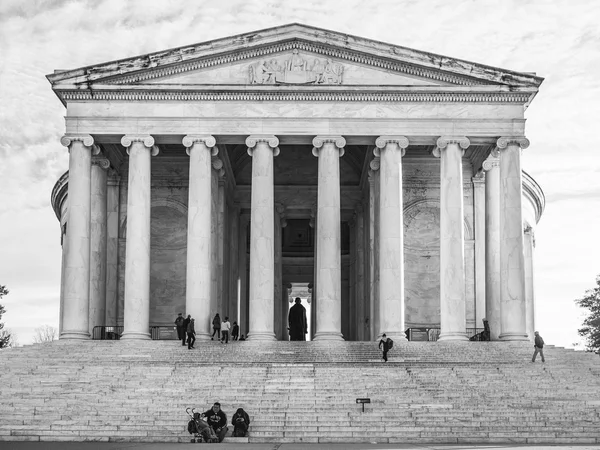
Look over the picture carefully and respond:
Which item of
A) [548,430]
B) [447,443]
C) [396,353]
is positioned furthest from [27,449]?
[396,353]

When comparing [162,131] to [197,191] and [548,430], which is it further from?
[548,430]

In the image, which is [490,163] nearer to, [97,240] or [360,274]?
[360,274]

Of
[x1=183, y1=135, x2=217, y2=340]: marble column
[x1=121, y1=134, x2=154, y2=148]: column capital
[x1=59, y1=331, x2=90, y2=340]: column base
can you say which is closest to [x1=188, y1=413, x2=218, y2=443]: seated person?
[x1=183, y1=135, x2=217, y2=340]: marble column

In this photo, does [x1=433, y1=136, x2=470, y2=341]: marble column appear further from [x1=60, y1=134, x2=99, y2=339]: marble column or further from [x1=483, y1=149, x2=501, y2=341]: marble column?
[x1=60, y1=134, x2=99, y2=339]: marble column

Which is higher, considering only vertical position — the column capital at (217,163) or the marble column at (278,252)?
the column capital at (217,163)

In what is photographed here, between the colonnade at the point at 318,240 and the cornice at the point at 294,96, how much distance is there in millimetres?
2174

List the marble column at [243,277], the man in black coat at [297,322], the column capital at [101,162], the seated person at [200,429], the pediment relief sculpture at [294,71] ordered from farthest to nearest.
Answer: the marble column at [243,277] → the man in black coat at [297,322] → the column capital at [101,162] → the pediment relief sculpture at [294,71] → the seated person at [200,429]

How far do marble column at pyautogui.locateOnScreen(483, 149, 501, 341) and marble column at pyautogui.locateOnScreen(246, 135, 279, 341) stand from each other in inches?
528

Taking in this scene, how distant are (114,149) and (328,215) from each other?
1432cm

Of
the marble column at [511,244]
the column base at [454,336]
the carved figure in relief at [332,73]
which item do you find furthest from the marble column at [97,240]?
the marble column at [511,244]

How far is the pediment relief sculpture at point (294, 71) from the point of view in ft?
194

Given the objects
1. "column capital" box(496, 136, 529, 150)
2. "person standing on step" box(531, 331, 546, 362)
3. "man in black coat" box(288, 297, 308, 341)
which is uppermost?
"column capital" box(496, 136, 529, 150)

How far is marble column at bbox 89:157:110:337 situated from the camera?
6072cm

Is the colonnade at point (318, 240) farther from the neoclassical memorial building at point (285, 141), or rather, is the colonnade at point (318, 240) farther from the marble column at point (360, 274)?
the marble column at point (360, 274)
